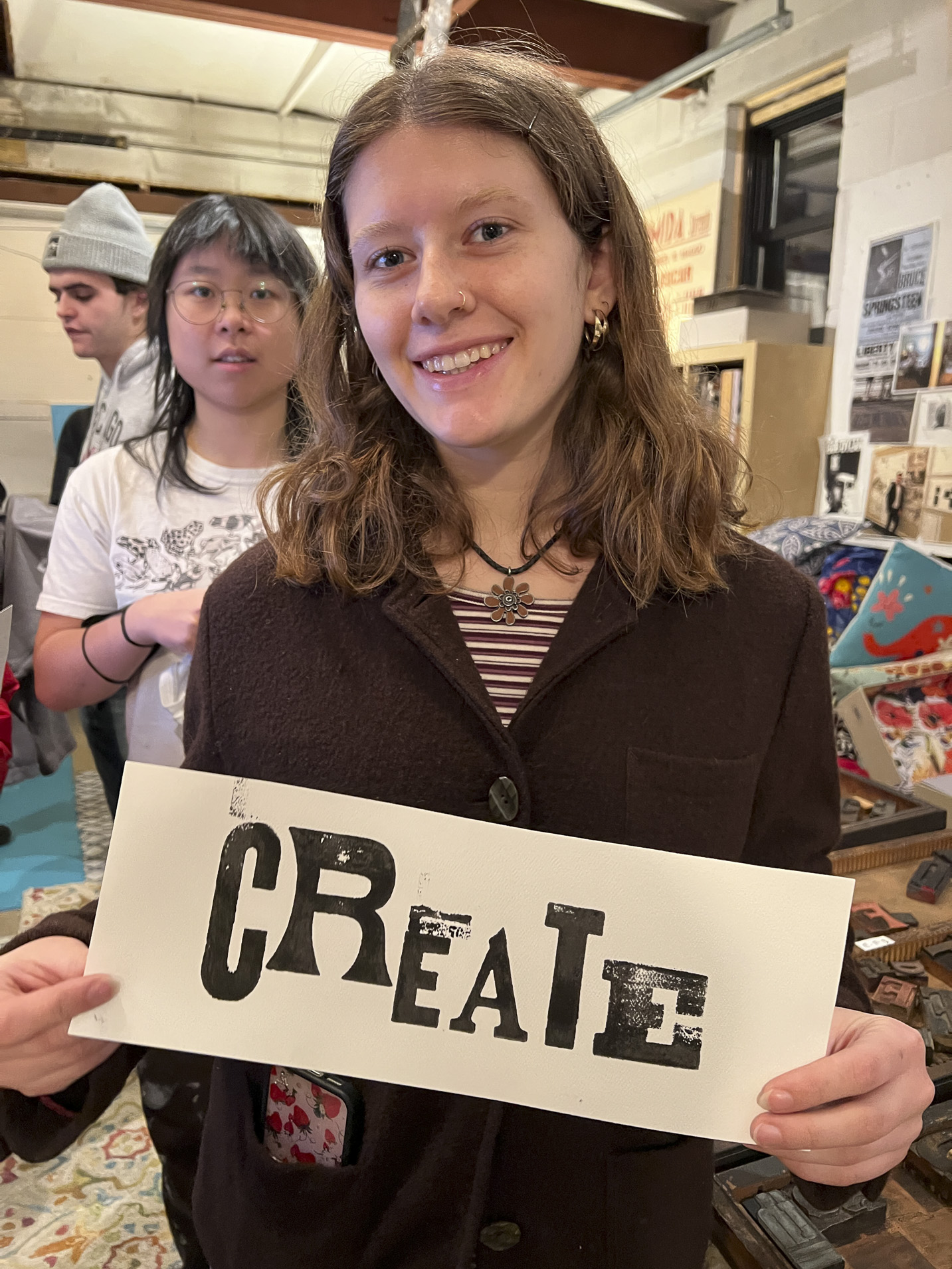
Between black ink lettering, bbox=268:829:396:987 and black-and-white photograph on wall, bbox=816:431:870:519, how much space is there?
10.3 feet

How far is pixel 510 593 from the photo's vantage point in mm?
881

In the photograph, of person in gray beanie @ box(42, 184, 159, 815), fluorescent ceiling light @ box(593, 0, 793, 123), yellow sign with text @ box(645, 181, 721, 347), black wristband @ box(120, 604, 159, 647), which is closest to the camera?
black wristband @ box(120, 604, 159, 647)

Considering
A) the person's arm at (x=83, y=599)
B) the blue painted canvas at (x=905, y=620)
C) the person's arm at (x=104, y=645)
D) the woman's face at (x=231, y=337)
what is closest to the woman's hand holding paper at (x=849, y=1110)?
the person's arm at (x=104, y=645)

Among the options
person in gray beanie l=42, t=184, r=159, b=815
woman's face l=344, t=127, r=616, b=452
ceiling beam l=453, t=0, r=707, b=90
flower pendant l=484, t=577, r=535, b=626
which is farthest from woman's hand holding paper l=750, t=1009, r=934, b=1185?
ceiling beam l=453, t=0, r=707, b=90

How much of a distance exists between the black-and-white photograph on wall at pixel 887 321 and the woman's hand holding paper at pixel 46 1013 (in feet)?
10.5

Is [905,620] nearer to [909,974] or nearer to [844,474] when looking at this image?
[844,474]

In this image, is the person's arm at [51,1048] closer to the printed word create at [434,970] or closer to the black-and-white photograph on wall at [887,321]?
the printed word create at [434,970]

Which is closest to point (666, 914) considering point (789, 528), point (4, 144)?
point (789, 528)

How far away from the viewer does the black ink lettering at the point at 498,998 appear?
707 millimetres

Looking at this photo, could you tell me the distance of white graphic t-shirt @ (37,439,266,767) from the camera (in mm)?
1402

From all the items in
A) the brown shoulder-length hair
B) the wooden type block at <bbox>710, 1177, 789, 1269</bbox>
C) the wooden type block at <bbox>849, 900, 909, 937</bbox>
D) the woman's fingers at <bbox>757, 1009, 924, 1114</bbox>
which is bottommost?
the wooden type block at <bbox>710, 1177, 789, 1269</bbox>

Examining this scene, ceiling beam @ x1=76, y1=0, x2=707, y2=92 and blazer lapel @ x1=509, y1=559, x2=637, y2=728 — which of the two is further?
ceiling beam @ x1=76, y1=0, x2=707, y2=92

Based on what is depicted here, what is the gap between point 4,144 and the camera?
524 cm

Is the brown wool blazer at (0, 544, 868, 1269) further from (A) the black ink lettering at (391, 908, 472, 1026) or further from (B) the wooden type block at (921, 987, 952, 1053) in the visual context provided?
(B) the wooden type block at (921, 987, 952, 1053)
